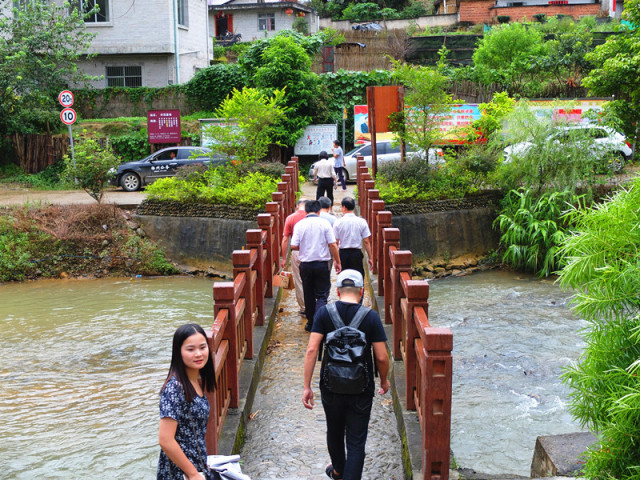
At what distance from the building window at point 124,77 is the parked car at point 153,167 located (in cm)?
816

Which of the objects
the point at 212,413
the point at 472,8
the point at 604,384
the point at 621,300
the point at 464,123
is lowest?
the point at 212,413

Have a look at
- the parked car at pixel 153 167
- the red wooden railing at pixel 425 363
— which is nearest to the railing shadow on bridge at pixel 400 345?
the red wooden railing at pixel 425 363

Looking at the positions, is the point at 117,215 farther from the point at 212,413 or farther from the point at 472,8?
the point at 472,8

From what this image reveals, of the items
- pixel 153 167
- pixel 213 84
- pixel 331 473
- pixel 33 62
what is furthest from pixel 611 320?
pixel 213 84

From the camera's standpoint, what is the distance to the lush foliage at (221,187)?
51.2 feet

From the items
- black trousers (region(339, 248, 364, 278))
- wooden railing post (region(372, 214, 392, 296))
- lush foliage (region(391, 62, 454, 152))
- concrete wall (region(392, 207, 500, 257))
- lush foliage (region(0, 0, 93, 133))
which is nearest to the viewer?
black trousers (region(339, 248, 364, 278))

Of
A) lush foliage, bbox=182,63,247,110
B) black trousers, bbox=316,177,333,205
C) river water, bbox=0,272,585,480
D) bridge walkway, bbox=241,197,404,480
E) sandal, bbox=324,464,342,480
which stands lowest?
river water, bbox=0,272,585,480

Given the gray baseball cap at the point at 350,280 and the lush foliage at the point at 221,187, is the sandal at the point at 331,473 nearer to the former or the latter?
the gray baseball cap at the point at 350,280

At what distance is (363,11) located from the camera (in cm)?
4338

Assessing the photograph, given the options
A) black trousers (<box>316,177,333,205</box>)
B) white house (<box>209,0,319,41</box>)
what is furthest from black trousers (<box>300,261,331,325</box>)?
white house (<box>209,0,319,41</box>)

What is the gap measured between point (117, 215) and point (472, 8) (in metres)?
30.8

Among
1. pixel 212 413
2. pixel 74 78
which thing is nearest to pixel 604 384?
pixel 212 413

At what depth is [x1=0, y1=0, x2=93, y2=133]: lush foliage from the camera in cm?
2291

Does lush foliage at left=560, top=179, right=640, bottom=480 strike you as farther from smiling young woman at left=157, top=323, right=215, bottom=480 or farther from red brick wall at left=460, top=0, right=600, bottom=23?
red brick wall at left=460, top=0, right=600, bottom=23
